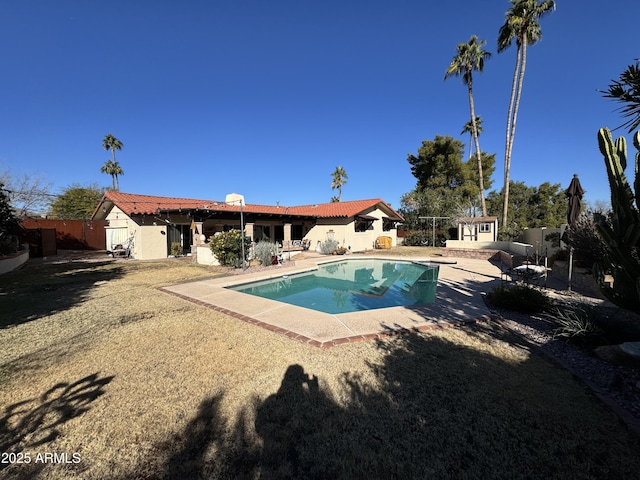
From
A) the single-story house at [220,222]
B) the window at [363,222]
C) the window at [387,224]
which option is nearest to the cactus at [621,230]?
the single-story house at [220,222]

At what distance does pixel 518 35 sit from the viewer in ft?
68.0

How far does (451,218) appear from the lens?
91.9ft

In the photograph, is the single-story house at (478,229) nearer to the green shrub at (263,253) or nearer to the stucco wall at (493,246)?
the stucco wall at (493,246)

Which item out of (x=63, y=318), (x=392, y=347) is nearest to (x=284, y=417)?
(x=392, y=347)

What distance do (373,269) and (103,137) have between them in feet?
162

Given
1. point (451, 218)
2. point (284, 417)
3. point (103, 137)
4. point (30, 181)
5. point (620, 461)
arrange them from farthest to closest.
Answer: point (103, 137) < point (451, 218) < point (30, 181) < point (284, 417) < point (620, 461)

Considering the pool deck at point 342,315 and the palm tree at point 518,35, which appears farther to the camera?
the palm tree at point 518,35

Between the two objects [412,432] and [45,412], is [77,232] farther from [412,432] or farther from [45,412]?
[412,432]

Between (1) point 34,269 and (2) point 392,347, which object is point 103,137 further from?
(2) point 392,347

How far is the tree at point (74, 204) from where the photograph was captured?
116 ft

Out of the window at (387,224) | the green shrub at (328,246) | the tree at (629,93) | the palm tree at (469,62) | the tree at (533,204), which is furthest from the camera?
the tree at (533,204)

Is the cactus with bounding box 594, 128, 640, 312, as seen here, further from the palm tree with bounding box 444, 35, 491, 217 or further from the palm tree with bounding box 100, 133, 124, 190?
the palm tree with bounding box 100, 133, 124, 190

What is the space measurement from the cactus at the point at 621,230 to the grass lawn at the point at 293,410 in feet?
5.95

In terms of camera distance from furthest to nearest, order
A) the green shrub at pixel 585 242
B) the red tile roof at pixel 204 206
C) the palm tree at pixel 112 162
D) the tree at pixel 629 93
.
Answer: the palm tree at pixel 112 162, the red tile roof at pixel 204 206, the green shrub at pixel 585 242, the tree at pixel 629 93
